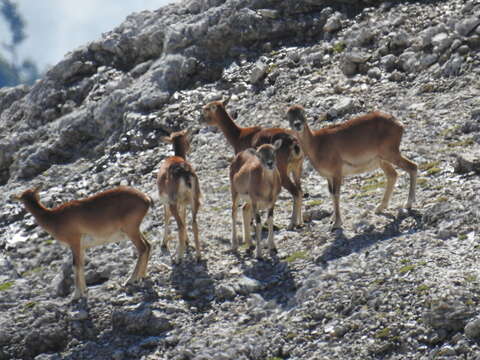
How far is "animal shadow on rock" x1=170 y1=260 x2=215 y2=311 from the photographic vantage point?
1574 centimetres

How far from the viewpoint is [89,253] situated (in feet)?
64.6

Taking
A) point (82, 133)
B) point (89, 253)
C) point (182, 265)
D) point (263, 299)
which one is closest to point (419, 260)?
point (263, 299)

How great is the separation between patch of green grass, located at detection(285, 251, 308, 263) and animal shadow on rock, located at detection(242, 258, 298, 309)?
0.49 feet

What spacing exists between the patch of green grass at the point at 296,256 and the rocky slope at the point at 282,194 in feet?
0.34

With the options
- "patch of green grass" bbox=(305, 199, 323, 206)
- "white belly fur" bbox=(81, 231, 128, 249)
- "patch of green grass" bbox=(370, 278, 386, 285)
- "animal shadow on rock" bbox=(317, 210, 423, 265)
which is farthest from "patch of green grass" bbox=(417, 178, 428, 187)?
"white belly fur" bbox=(81, 231, 128, 249)

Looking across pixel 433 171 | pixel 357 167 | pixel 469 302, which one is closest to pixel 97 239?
pixel 357 167

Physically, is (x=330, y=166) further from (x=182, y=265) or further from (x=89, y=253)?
(x=89, y=253)

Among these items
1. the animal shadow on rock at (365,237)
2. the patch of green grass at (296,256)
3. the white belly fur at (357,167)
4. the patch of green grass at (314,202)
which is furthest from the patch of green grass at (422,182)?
the patch of green grass at (296,256)

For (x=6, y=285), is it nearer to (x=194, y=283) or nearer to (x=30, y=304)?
(x=30, y=304)

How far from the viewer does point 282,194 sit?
20703 mm

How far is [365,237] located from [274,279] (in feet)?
6.98

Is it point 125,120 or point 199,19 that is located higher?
point 199,19

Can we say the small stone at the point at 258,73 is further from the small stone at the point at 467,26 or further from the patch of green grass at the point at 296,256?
the patch of green grass at the point at 296,256

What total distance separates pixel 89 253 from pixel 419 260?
8948 mm
